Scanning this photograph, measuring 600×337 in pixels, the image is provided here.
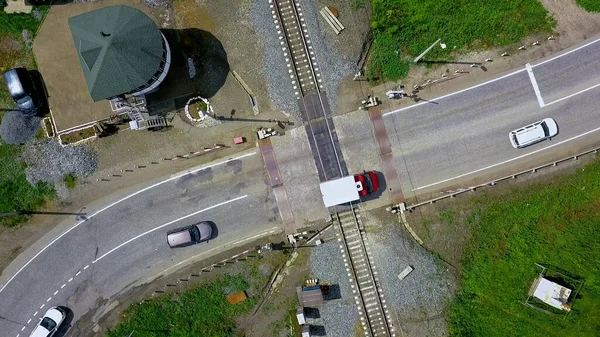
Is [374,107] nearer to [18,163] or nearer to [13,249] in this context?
[18,163]

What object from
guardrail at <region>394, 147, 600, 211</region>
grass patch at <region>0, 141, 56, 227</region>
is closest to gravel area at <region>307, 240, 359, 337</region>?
guardrail at <region>394, 147, 600, 211</region>

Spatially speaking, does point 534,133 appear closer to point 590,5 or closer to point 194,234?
point 590,5

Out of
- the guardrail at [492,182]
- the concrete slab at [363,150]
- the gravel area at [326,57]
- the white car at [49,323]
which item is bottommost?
the white car at [49,323]

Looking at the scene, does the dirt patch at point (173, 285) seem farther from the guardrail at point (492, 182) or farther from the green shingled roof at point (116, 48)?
the green shingled roof at point (116, 48)

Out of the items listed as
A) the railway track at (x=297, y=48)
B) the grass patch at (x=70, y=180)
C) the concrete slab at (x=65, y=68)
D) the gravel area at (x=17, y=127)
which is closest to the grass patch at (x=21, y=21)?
the concrete slab at (x=65, y=68)

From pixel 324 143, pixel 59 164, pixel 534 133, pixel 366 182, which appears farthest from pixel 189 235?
pixel 534 133

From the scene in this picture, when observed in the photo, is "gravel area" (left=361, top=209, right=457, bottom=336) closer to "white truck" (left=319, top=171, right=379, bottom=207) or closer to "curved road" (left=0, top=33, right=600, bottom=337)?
"curved road" (left=0, top=33, right=600, bottom=337)
